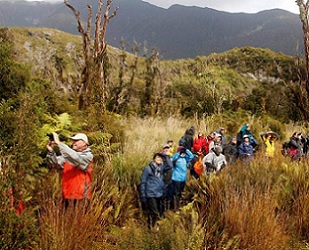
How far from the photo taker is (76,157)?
4.67 metres

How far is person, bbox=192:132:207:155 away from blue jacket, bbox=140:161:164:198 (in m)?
2.11

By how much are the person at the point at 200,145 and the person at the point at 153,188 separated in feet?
6.84

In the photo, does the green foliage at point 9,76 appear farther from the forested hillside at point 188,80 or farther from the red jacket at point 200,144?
the red jacket at point 200,144

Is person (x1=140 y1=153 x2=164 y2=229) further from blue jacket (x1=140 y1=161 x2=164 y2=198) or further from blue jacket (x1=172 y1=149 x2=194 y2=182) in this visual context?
blue jacket (x1=172 y1=149 x2=194 y2=182)

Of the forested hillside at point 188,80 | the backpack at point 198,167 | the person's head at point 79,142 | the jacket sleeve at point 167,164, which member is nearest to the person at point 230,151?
the forested hillside at point 188,80

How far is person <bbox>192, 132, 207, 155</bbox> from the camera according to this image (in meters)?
8.41

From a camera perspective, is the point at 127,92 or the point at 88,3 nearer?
the point at 88,3

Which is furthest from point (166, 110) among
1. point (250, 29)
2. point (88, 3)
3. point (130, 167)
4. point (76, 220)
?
point (250, 29)

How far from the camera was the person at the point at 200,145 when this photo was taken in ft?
27.6

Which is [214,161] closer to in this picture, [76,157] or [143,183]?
[143,183]

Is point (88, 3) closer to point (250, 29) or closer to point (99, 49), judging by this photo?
point (99, 49)

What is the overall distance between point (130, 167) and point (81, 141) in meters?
2.02

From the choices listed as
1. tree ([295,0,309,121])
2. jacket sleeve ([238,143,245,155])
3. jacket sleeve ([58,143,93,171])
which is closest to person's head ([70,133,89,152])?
jacket sleeve ([58,143,93,171])

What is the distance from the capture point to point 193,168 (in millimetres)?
8070
